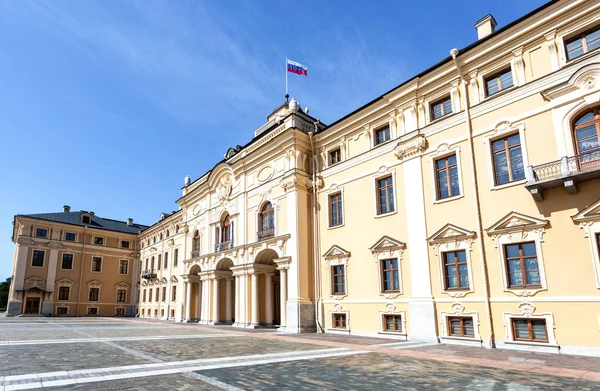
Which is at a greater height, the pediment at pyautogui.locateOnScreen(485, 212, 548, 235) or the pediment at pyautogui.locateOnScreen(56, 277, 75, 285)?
the pediment at pyautogui.locateOnScreen(485, 212, 548, 235)

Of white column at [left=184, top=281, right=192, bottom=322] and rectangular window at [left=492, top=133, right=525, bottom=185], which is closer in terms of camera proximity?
rectangular window at [left=492, top=133, right=525, bottom=185]

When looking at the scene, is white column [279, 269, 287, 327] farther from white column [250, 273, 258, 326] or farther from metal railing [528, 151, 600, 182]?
metal railing [528, 151, 600, 182]

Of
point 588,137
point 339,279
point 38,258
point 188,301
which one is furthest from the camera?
point 38,258

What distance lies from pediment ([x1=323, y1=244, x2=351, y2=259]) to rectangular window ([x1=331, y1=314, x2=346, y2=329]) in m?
3.21

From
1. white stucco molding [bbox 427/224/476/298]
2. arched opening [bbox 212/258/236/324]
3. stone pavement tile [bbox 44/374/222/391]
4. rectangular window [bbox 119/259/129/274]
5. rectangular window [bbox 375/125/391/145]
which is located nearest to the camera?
stone pavement tile [bbox 44/374/222/391]

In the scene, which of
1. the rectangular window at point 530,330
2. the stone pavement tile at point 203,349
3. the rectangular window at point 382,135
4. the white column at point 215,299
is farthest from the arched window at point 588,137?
the white column at point 215,299

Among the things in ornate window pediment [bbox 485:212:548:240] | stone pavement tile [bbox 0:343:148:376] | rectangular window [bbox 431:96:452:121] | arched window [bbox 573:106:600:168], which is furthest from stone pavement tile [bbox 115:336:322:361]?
rectangular window [bbox 431:96:452:121]

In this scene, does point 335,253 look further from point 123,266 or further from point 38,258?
point 123,266

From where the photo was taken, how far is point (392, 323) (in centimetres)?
1878

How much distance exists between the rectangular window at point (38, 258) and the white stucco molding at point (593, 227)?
172 feet

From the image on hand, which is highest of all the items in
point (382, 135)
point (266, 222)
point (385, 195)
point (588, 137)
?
point (382, 135)

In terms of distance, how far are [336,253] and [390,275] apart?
3.67 meters

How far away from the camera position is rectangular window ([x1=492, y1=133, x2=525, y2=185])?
50.6ft

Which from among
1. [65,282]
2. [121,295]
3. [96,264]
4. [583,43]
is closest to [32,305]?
[65,282]
